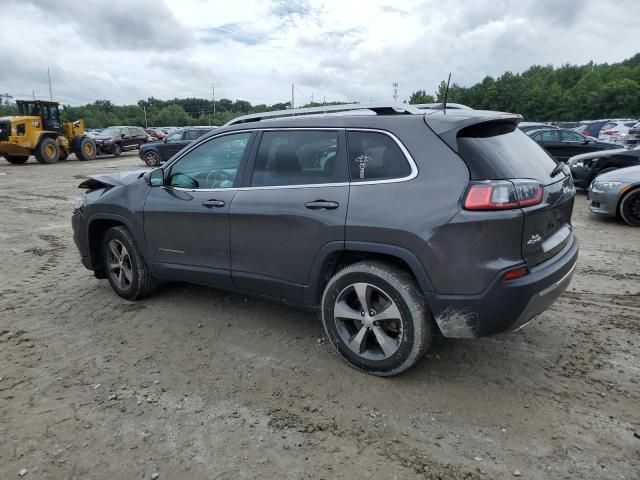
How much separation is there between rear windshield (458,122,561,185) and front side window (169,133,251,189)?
1769 millimetres

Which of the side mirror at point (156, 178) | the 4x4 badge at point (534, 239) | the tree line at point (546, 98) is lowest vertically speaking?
the 4x4 badge at point (534, 239)

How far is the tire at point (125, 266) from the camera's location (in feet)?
14.5

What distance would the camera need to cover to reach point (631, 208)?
7574mm

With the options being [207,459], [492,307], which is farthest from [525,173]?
[207,459]

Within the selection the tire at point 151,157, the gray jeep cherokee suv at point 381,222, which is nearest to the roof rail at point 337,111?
the gray jeep cherokee suv at point 381,222

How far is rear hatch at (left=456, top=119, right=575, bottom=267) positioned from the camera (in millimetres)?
2711

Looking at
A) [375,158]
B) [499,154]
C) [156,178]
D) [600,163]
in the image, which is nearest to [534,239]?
[499,154]

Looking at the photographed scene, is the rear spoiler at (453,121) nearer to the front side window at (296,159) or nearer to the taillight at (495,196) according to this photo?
the taillight at (495,196)

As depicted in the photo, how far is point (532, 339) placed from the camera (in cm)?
362

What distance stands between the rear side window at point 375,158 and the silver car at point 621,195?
6.34 meters

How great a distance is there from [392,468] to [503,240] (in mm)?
1357

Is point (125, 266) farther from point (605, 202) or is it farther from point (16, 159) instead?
point (16, 159)

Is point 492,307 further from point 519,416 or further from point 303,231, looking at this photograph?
point 303,231

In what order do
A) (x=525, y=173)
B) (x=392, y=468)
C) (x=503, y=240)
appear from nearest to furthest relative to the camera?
(x=392, y=468) < (x=503, y=240) < (x=525, y=173)
